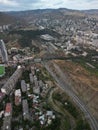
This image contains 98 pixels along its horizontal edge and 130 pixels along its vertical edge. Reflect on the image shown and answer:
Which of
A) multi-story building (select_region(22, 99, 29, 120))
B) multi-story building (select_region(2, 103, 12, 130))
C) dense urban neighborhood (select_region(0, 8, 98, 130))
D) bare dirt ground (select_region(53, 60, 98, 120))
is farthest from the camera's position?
bare dirt ground (select_region(53, 60, 98, 120))

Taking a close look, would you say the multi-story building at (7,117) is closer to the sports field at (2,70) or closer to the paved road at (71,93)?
the paved road at (71,93)

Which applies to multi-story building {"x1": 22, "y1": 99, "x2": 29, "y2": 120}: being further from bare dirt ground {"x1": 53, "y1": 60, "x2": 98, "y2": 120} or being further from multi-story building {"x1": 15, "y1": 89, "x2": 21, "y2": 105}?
bare dirt ground {"x1": 53, "y1": 60, "x2": 98, "y2": 120}

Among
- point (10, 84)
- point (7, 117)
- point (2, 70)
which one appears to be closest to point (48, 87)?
point (10, 84)

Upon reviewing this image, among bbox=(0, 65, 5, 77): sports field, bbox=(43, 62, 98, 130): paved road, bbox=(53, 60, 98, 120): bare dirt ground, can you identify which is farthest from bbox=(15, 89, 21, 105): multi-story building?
bbox=(53, 60, 98, 120): bare dirt ground

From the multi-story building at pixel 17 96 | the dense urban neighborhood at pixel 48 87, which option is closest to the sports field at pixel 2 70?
the dense urban neighborhood at pixel 48 87

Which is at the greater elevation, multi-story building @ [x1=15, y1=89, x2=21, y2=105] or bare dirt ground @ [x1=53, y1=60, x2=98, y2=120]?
multi-story building @ [x1=15, y1=89, x2=21, y2=105]

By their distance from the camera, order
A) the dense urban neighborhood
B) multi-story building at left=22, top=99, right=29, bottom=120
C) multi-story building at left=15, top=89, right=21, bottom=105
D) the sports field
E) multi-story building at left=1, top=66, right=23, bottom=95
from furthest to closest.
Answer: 1. the sports field
2. multi-story building at left=1, top=66, right=23, bottom=95
3. multi-story building at left=15, top=89, right=21, bottom=105
4. multi-story building at left=22, top=99, right=29, bottom=120
5. the dense urban neighborhood

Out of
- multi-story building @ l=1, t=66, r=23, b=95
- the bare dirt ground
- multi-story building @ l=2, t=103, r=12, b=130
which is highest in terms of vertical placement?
multi-story building @ l=2, t=103, r=12, b=130

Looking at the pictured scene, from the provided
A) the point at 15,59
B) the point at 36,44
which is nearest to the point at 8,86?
the point at 15,59
